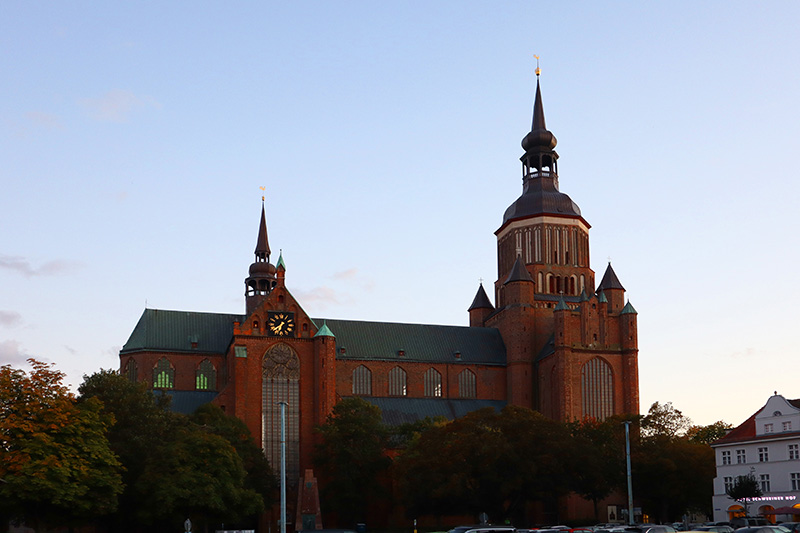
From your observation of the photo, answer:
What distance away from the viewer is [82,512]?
70875mm

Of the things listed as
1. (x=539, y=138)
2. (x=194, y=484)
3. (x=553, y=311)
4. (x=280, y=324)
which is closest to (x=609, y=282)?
(x=553, y=311)

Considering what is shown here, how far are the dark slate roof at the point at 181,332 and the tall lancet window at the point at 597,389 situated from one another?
3987 cm

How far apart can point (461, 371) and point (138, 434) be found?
4799cm

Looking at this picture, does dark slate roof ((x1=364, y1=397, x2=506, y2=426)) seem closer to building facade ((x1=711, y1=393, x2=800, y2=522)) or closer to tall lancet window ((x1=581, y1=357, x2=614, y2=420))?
tall lancet window ((x1=581, y1=357, x2=614, y2=420))

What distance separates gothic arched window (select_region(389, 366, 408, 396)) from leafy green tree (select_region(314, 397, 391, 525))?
1742cm

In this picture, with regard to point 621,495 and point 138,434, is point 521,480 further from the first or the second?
point 138,434

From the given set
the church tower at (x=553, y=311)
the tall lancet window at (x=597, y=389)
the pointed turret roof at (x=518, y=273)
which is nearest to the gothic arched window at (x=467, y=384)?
the church tower at (x=553, y=311)

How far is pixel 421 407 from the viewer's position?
120 meters

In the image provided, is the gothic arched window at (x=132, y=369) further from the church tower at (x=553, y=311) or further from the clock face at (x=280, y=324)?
the church tower at (x=553, y=311)

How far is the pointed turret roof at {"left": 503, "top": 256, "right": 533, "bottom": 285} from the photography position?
12519 cm

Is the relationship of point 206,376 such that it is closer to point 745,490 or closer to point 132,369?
point 132,369

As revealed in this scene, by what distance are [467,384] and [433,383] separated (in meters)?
4.15

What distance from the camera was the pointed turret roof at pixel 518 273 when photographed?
125188 millimetres

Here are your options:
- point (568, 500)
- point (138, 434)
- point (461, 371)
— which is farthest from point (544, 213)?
point (138, 434)
